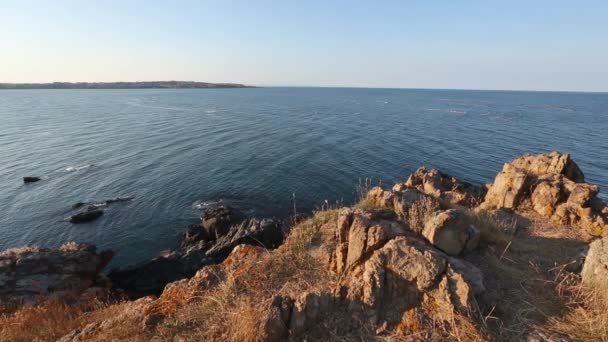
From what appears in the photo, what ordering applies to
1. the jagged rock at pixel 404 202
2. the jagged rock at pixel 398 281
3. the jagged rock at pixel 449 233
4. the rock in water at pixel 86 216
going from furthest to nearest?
the rock in water at pixel 86 216 → the jagged rock at pixel 404 202 → the jagged rock at pixel 449 233 → the jagged rock at pixel 398 281

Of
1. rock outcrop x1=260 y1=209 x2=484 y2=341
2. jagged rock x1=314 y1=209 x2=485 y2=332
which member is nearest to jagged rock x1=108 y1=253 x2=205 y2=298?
rock outcrop x1=260 y1=209 x2=484 y2=341

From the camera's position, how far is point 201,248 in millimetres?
21797

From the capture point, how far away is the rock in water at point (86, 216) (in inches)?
1030

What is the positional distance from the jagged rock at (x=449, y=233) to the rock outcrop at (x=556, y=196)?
23.9 feet

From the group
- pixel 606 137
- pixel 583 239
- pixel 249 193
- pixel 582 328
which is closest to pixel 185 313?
pixel 582 328

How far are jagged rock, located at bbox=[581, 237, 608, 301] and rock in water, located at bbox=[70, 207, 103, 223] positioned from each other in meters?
31.4

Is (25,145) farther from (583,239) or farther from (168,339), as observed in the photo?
(583,239)

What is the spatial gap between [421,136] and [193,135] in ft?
137

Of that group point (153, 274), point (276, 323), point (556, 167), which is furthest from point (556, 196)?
point (153, 274)

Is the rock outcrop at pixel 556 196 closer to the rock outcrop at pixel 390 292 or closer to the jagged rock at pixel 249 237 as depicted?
the rock outcrop at pixel 390 292

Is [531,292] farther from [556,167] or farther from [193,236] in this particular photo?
[193,236]

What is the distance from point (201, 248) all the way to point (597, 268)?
2072 cm

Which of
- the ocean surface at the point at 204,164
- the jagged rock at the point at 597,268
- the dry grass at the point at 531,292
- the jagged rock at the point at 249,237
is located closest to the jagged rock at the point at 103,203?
the ocean surface at the point at 204,164

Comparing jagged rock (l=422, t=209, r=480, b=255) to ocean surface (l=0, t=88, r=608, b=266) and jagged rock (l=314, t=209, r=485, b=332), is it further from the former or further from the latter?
ocean surface (l=0, t=88, r=608, b=266)
